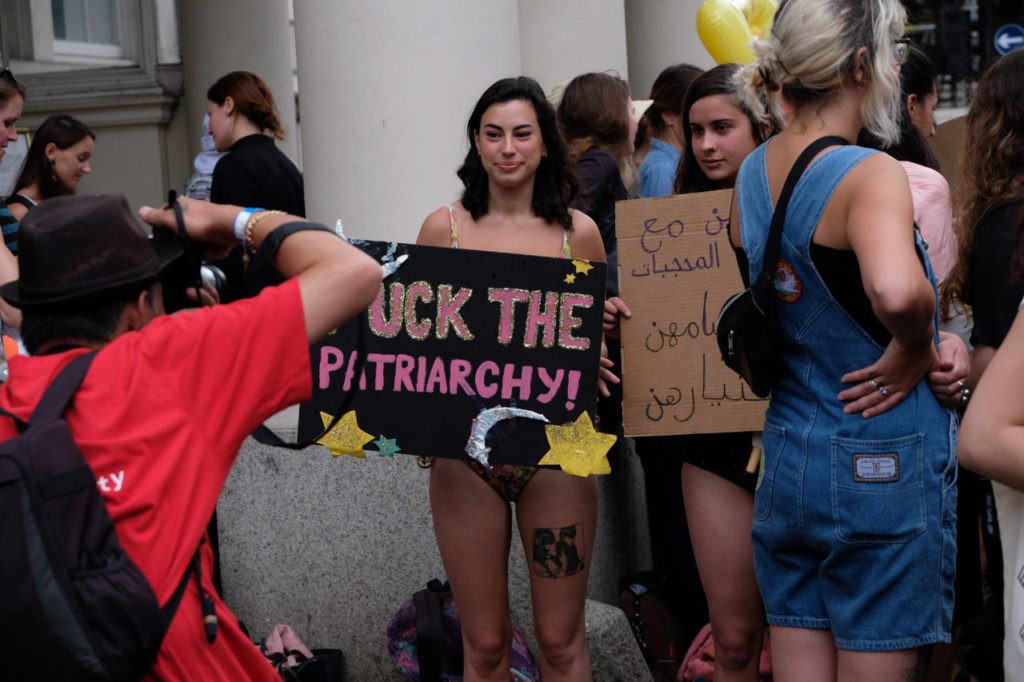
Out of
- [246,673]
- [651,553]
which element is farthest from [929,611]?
[651,553]

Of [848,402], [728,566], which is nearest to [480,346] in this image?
[728,566]

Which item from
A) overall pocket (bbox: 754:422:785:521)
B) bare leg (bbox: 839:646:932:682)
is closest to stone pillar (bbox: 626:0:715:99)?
overall pocket (bbox: 754:422:785:521)

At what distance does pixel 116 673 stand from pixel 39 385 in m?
0.52

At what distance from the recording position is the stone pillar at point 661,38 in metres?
10.1

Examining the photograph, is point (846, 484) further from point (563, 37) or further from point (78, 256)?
point (563, 37)

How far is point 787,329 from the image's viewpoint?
3.21 metres

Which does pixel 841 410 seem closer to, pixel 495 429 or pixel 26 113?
pixel 495 429

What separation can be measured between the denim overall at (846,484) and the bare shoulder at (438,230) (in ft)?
4.98

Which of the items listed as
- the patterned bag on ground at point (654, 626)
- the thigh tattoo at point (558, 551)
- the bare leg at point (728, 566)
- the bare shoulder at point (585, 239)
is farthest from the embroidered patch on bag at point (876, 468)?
the patterned bag on ground at point (654, 626)

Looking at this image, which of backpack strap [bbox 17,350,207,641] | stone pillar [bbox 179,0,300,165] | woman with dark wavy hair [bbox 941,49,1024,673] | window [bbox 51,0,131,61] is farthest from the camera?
window [bbox 51,0,131,61]

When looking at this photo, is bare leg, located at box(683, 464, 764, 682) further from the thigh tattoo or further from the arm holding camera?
the arm holding camera

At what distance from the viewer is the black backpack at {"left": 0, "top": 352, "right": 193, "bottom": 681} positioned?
7.26 feet

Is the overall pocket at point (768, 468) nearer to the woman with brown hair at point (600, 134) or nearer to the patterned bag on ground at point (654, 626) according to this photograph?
the woman with brown hair at point (600, 134)

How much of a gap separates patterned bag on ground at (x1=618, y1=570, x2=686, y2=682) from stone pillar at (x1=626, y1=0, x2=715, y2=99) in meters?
5.22
